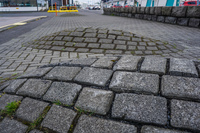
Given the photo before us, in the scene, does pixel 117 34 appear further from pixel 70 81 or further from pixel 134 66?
pixel 70 81

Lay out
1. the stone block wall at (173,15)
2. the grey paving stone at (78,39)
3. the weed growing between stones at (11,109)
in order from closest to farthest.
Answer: the weed growing between stones at (11,109) < the grey paving stone at (78,39) < the stone block wall at (173,15)

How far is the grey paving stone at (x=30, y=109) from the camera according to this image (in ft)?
5.27

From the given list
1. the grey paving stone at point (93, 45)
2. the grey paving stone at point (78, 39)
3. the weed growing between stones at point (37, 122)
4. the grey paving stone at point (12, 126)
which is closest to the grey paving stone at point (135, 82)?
the weed growing between stones at point (37, 122)

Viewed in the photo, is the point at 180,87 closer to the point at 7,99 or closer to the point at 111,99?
the point at 111,99

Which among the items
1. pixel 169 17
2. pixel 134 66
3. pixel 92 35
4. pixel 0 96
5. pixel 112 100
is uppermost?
pixel 169 17

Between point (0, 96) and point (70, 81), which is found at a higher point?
point (70, 81)

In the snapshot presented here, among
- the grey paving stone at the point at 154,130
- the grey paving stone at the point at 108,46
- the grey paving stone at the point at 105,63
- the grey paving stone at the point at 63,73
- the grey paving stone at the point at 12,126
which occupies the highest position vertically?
the grey paving stone at the point at 108,46

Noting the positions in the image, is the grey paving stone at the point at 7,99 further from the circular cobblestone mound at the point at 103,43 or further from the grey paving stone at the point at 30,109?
the circular cobblestone mound at the point at 103,43

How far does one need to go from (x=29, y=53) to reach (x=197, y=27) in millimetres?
6818

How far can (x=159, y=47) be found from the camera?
411 cm

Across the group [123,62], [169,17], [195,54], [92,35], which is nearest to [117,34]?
[92,35]

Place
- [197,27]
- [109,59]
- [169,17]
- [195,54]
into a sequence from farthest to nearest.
A: [169,17] < [197,27] < [195,54] < [109,59]

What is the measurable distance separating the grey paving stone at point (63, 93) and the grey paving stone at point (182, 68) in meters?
1.23

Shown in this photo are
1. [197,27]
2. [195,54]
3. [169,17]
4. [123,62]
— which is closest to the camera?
[123,62]
